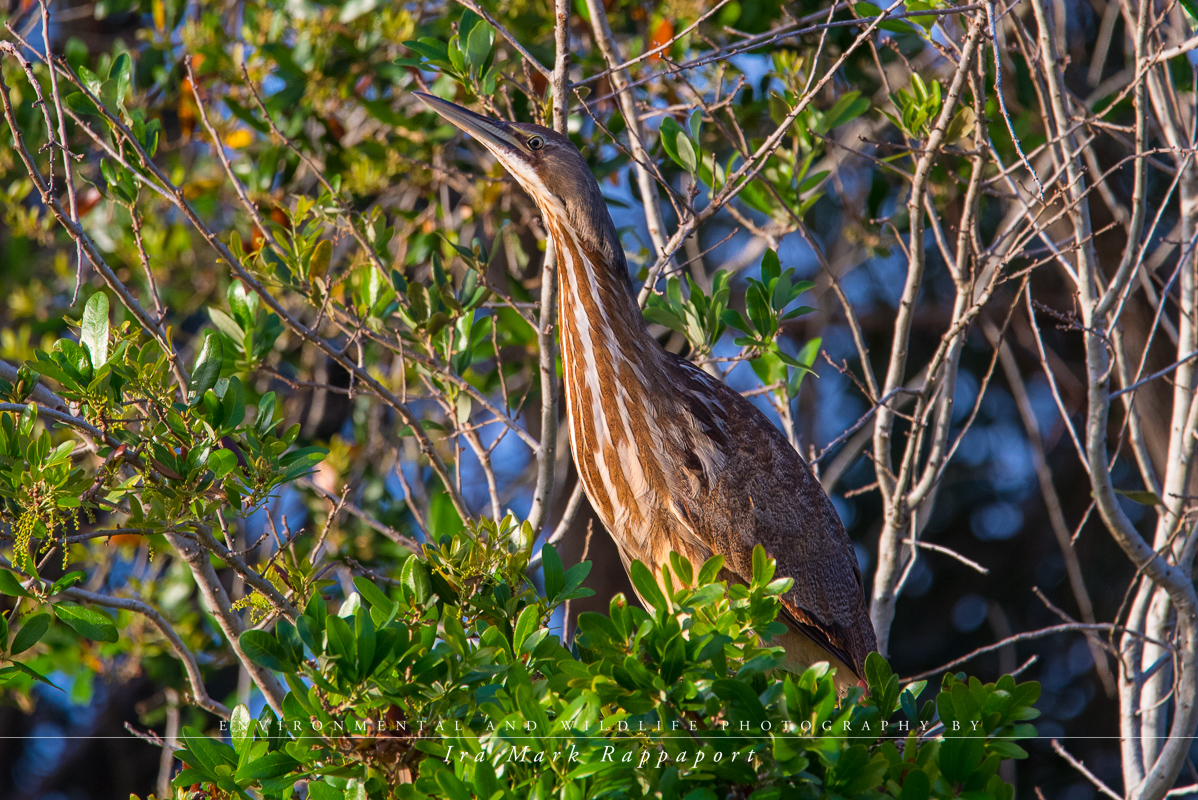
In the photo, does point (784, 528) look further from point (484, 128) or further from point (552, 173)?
point (484, 128)

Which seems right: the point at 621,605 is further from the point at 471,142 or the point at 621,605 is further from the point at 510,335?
the point at 471,142

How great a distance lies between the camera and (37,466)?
67.7 inches

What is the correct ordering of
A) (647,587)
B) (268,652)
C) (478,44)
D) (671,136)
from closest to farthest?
(268,652) → (647,587) → (478,44) → (671,136)

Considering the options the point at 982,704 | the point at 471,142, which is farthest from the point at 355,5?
the point at 982,704

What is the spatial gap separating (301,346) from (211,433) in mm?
Answer: 2590

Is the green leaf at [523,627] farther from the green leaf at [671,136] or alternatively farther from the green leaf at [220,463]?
the green leaf at [671,136]

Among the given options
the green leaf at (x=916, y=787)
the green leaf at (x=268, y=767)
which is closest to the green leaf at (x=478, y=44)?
the green leaf at (x=268, y=767)

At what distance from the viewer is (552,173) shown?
8.71ft

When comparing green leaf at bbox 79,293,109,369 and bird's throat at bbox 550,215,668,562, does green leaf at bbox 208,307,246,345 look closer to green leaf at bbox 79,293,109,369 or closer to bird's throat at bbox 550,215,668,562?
green leaf at bbox 79,293,109,369

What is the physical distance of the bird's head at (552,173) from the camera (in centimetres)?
265

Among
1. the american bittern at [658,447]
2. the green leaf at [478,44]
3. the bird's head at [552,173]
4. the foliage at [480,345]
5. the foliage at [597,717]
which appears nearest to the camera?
the foliage at [597,717]

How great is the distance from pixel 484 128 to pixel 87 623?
155 cm

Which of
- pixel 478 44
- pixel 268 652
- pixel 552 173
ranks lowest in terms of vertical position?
pixel 268 652

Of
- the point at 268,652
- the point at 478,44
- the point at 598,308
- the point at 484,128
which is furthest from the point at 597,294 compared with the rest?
the point at 268,652
